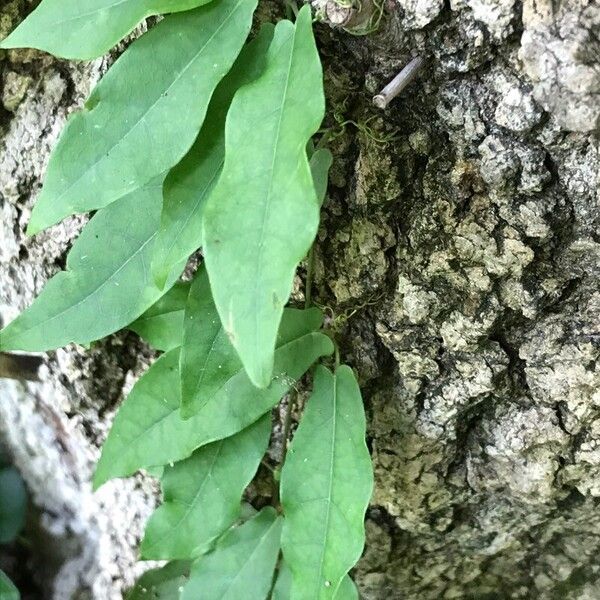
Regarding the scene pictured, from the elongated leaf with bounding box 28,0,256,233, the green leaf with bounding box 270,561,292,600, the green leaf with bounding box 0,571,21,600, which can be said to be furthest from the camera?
the green leaf with bounding box 0,571,21,600

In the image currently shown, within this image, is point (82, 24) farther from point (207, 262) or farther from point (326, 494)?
point (326, 494)

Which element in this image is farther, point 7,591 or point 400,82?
point 7,591

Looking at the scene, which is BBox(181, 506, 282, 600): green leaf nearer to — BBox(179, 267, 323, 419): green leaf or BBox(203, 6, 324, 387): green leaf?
BBox(179, 267, 323, 419): green leaf

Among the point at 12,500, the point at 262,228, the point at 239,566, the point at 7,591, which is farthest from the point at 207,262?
the point at 12,500

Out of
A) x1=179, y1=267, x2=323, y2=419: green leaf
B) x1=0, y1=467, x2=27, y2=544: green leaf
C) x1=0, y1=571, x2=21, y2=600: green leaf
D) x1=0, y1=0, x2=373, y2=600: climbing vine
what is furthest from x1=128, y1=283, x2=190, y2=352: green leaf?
x1=0, y1=467, x2=27, y2=544: green leaf

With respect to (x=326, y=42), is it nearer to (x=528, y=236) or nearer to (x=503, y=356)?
(x=528, y=236)
